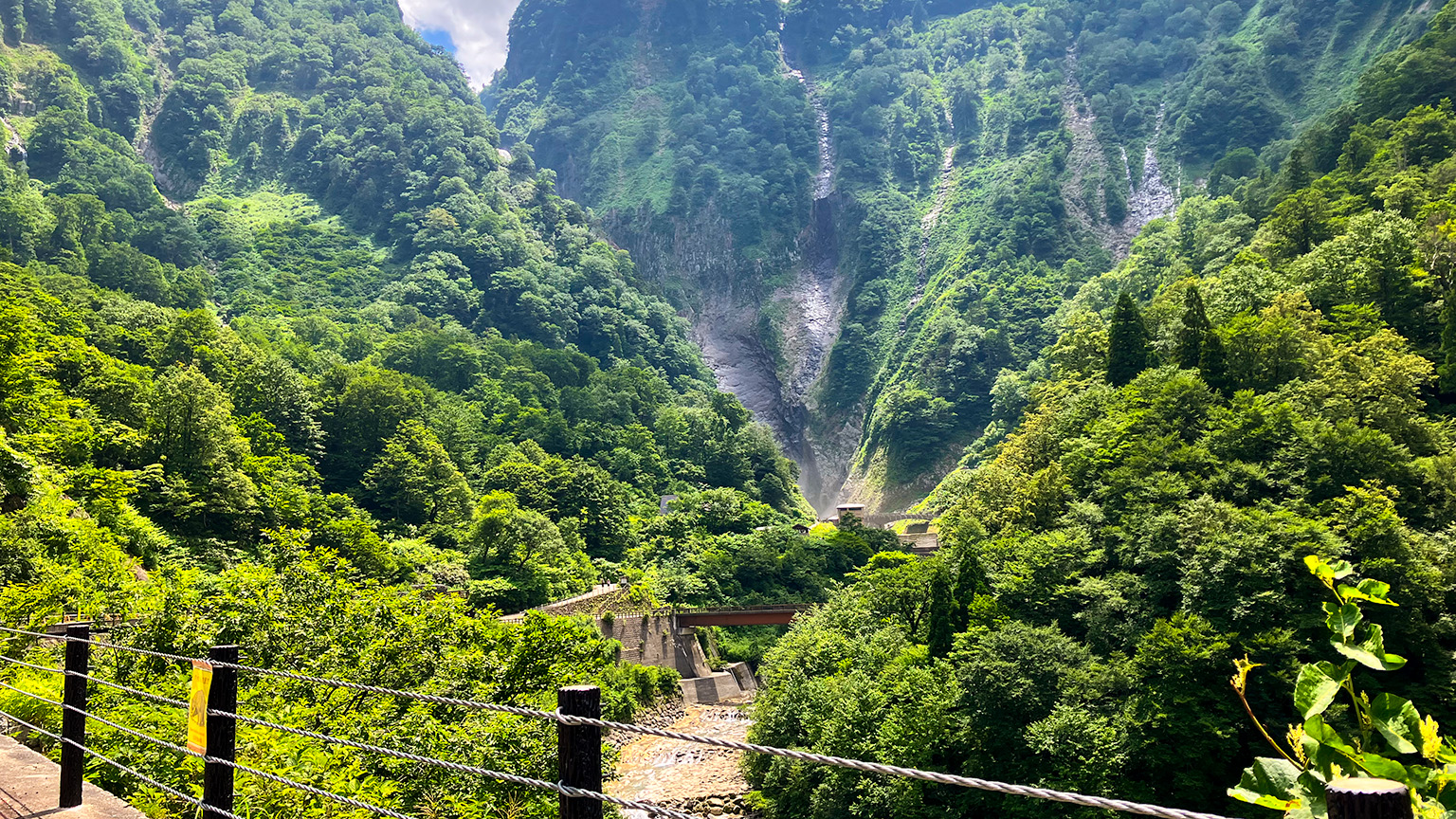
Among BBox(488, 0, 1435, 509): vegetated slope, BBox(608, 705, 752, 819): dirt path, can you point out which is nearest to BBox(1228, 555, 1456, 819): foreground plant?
BBox(608, 705, 752, 819): dirt path

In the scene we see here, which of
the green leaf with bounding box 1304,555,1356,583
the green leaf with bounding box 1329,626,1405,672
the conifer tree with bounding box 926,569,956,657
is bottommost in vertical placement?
the conifer tree with bounding box 926,569,956,657

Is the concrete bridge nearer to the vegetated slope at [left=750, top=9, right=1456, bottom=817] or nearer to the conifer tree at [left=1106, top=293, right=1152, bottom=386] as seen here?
the vegetated slope at [left=750, top=9, right=1456, bottom=817]

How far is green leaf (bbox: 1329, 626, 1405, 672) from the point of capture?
9.23 ft

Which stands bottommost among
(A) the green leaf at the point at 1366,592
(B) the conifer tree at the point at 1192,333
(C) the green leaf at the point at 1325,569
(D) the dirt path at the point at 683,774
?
(D) the dirt path at the point at 683,774

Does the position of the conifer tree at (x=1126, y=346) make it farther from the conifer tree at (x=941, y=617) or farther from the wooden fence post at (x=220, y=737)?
the wooden fence post at (x=220, y=737)

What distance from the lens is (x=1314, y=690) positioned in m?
2.96

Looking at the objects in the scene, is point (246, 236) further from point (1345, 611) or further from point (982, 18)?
point (982, 18)

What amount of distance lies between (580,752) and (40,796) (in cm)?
743

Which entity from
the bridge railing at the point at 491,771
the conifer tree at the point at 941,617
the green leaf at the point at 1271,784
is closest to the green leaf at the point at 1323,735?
the green leaf at the point at 1271,784

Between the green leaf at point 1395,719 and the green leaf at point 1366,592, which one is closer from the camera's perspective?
the green leaf at point 1395,719

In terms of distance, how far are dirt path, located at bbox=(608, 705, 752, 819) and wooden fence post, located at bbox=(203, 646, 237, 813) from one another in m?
28.9

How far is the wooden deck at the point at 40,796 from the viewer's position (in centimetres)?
792

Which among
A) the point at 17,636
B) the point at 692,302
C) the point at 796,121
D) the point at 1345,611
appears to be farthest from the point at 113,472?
the point at 796,121

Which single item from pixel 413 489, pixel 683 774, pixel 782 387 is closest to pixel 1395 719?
pixel 683 774
